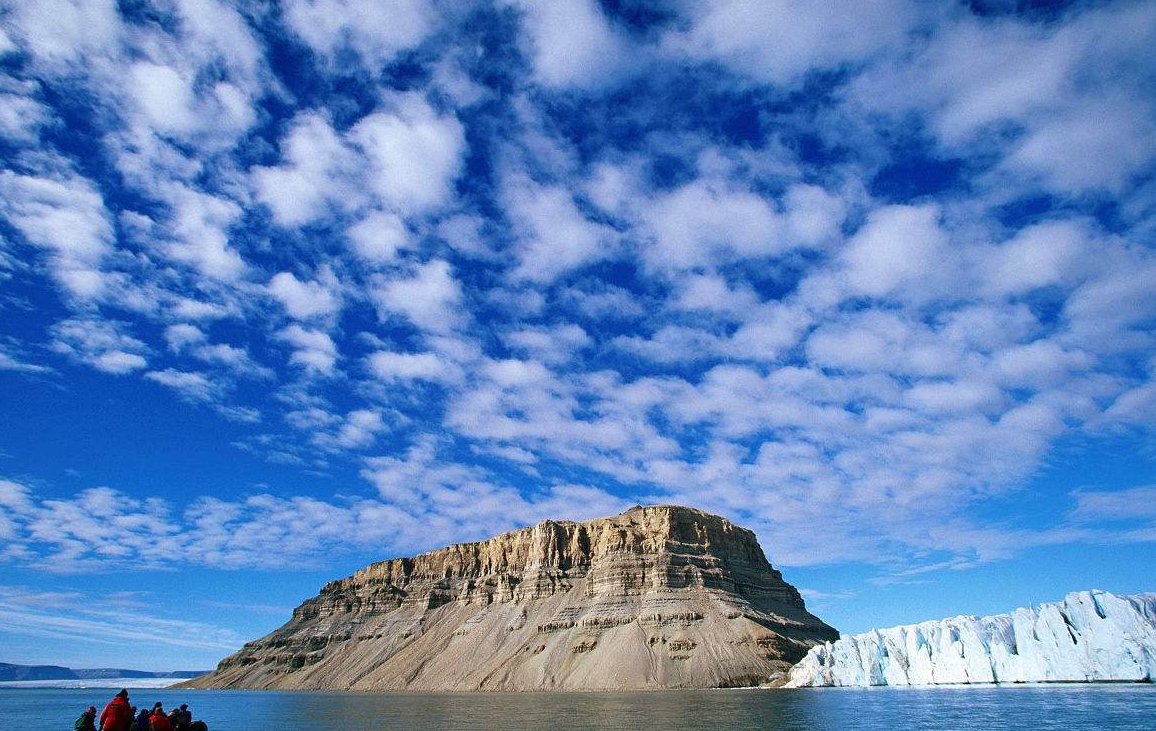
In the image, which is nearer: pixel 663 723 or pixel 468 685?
pixel 663 723

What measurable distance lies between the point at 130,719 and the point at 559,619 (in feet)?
355

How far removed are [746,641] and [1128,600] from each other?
56.0m

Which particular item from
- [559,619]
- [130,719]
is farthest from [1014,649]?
[559,619]

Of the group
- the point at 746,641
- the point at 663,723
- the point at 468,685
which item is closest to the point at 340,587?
the point at 468,685

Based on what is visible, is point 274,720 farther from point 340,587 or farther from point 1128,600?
point 340,587

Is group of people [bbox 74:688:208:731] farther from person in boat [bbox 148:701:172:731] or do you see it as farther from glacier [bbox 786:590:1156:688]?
glacier [bbox 786:590:1156:688]

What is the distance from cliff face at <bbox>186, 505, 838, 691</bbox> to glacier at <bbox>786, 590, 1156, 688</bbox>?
18.3m

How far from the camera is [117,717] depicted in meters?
24.2

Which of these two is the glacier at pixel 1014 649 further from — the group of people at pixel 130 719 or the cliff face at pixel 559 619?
the group of people at pixel 130 719

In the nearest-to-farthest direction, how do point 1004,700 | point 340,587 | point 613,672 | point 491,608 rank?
point 1004,700 → point 613,672 → point 491,608 → point 340,587

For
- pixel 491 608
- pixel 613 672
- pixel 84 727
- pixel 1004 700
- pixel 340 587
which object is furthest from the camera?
pixel 340 587

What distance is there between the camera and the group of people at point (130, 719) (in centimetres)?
2426

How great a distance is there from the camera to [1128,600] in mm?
60125

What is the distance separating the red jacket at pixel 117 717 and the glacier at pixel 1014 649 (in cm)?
7142
